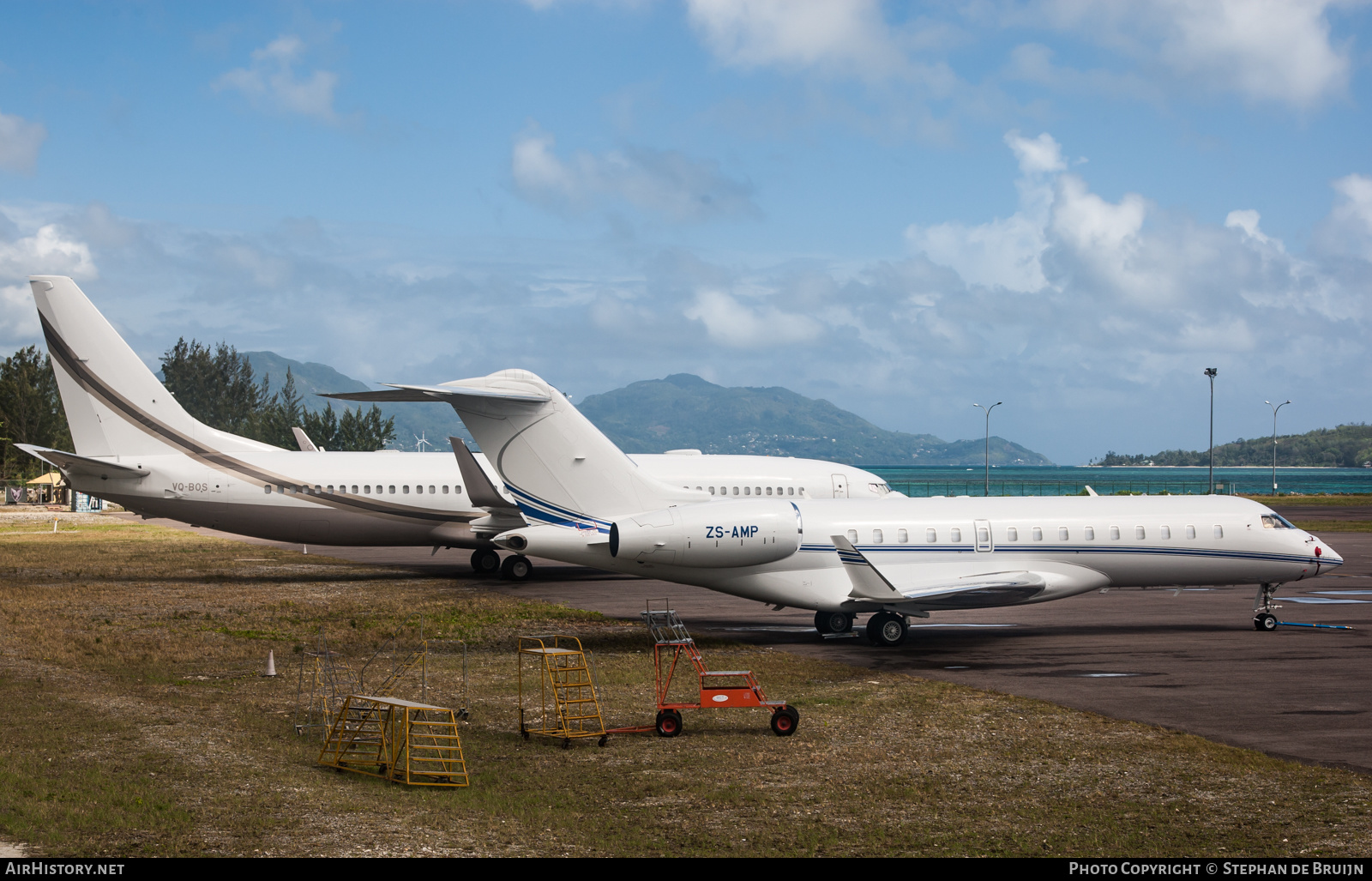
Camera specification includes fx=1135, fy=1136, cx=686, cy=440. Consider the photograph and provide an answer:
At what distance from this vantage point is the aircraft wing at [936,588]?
72.2ft

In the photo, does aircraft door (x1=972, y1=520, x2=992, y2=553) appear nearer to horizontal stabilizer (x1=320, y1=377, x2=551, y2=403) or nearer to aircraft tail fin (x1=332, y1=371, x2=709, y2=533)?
aircraft tail fin (x1=332, y1=371, x2=709, y2=533)

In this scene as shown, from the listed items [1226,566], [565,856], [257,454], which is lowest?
[565,856]

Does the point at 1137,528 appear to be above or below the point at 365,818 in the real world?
above

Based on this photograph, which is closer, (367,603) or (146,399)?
(367,603)

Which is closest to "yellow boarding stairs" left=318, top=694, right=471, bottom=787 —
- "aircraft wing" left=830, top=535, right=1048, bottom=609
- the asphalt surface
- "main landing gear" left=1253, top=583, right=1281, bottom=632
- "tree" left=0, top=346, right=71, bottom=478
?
the asphalt surface

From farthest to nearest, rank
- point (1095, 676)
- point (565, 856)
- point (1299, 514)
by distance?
point (1299, 514)
point (1095, 676)
point (565, 856)

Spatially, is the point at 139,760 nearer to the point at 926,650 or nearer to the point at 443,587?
the point at 926,650

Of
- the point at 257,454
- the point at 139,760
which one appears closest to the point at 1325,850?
the point at 139,760

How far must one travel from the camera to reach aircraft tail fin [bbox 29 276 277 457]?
33.8 m

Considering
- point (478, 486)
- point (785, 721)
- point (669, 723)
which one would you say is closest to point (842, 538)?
point (785, 721)

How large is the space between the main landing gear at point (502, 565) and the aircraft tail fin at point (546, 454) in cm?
1521

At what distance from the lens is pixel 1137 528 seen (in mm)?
24609

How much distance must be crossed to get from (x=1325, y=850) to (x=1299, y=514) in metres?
76.8

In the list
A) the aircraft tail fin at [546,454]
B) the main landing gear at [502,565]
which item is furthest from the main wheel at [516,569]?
the aircraft tail fin at [546,454]
